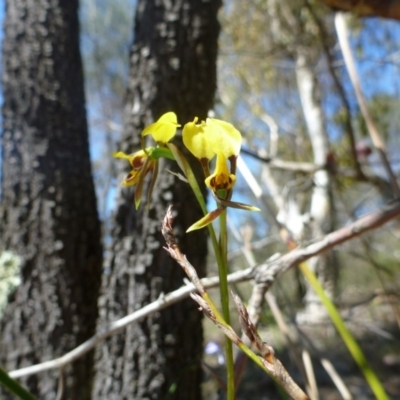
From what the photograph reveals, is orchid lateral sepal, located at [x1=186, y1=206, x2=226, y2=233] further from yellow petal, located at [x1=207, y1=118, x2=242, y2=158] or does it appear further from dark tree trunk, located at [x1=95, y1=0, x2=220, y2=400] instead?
dark tree trunk, located at [x1=95, y1=0, x2=220, y2=400]

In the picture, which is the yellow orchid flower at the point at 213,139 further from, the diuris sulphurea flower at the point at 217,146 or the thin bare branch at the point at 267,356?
the thin bare branch at the point at 267,356

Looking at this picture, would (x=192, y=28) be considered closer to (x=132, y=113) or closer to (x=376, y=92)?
(x=132, y=113)

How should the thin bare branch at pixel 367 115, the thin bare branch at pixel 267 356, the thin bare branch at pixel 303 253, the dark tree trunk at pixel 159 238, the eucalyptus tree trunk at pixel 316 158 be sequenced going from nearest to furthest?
the thin bare branch at pixel 267 356, the thin bare branch at pixel 303 253, the thin bare branch at pixel 367 115, the dark tree trunk at pixel 159 238, the eucalyptus tree trunk at pixel 316 158

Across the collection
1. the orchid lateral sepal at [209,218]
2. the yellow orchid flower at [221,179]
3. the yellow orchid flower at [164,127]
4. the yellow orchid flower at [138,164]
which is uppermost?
the yellow orchid flower at [164,127]

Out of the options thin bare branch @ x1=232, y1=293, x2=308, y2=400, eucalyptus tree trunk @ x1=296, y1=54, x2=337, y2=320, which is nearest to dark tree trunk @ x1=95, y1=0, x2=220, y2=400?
thin bare branch @ x1=232, y1=293, x2=308, y2=400

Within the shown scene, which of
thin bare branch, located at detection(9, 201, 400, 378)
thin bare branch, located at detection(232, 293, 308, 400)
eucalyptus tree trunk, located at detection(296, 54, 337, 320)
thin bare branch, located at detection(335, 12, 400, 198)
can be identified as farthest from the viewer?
eucalyptus tree trunk, located at detection(296, 54, 337, 320)

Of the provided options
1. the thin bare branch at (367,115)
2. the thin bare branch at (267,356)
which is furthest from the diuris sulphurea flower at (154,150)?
the thin bare branch at (367,115)

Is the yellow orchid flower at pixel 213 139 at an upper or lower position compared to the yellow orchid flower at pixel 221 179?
upper
